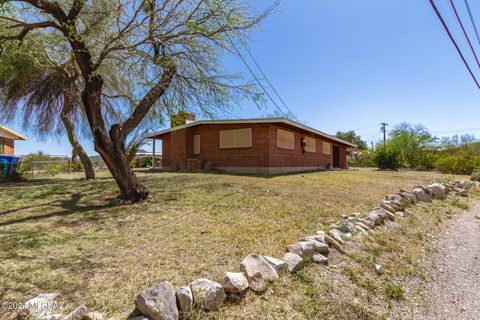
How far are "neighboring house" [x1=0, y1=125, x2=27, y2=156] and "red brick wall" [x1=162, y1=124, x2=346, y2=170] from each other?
9.48 m

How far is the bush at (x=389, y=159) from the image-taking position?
20234mm

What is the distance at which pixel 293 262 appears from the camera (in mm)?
2889

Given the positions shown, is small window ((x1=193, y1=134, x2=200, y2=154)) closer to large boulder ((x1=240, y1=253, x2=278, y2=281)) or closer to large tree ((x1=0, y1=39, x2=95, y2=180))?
large tree ((x1=0, y1=39, x2=95, y2=180))

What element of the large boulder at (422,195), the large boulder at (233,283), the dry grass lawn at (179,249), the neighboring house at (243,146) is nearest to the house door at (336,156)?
the neighboring house at (243,146)

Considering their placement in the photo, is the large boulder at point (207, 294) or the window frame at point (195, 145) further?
the window frame at point (195, 145)

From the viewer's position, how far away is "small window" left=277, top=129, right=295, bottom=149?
13.1m

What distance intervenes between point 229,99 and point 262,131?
18.9ft

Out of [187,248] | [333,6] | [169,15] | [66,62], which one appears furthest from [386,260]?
[66,62]

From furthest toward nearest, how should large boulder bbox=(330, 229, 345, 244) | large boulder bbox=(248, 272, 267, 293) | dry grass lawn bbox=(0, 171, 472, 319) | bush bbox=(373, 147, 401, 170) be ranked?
bush bbox=(373, 147, 401, 170)
large boulder bbox=(330, 229, 345, 244)
large boulder bbox=(248, 272, 267, 293)
dry grass lawn bbox=(0, 171, 472, 319)

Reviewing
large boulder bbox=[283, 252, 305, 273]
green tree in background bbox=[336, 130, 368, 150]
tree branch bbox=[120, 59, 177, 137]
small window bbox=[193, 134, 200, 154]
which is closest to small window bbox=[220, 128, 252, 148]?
small window bbox=[193, 134, 200, 154]

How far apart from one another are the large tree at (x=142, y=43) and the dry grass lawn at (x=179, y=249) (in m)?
1.58

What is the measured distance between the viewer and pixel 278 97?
11.6 meters

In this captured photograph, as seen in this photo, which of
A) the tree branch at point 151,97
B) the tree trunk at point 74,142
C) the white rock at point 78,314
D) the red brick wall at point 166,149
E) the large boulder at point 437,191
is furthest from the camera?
the red brick wall at point 166,149

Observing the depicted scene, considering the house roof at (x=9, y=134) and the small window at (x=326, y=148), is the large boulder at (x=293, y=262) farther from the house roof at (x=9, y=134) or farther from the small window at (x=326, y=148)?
the house roof at (x=9, y=134)
